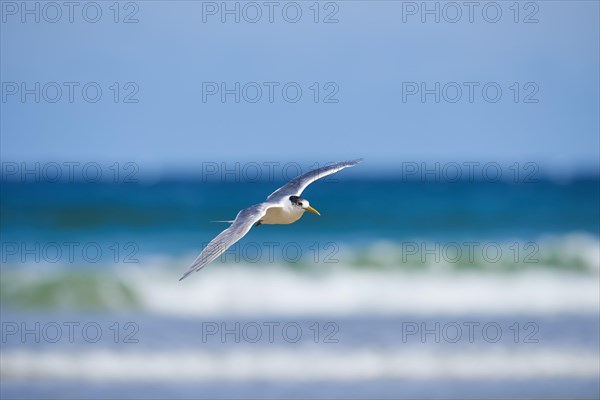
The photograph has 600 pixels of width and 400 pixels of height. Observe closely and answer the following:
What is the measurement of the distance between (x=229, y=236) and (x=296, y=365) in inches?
161

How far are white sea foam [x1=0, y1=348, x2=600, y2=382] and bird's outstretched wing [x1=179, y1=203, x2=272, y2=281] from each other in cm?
315

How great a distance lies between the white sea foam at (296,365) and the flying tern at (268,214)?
228 centimetres

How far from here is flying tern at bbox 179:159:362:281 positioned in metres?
6.11

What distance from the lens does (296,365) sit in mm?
10328

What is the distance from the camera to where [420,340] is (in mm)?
11266

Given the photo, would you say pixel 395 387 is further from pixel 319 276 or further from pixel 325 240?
pixel 325 240

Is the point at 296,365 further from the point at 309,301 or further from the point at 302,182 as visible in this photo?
the point at 309,301

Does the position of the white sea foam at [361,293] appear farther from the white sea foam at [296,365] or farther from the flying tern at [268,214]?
the flying tern at [268,214]

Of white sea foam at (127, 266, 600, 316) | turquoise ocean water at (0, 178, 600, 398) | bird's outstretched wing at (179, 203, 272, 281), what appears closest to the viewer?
bird's outstretched wing at (179, 203, 272, 281)

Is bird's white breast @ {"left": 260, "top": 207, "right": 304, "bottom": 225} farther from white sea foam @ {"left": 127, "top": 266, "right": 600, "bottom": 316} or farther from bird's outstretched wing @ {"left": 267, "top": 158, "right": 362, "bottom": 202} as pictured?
white sea foam @ {"left": 127, "top": 266, "right": 600, "bottom": 316}

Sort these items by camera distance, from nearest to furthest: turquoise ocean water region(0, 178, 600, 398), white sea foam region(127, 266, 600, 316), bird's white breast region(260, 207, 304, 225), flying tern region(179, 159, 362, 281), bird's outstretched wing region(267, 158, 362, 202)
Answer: flying tern region(179, 159, 362, 281) < bird's white breast region(260, 207, 304, 225) < bird's outstretched wing region(267, 158, 362, 202) < turquoise ocean water region(0, 178, 600, 398) < white sea foam region(127, 266, 600, 316)

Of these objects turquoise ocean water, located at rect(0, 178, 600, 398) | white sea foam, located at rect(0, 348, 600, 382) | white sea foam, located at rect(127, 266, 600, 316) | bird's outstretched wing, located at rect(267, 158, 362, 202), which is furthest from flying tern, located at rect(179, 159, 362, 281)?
white sea foam, located at rect(127, 266, 600, 316)

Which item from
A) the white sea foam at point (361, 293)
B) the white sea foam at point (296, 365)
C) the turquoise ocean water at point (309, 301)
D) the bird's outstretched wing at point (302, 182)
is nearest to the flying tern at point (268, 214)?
the bird's outstretched wing at point (302, 182)

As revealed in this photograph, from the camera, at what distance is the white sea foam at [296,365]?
32.9 ft
